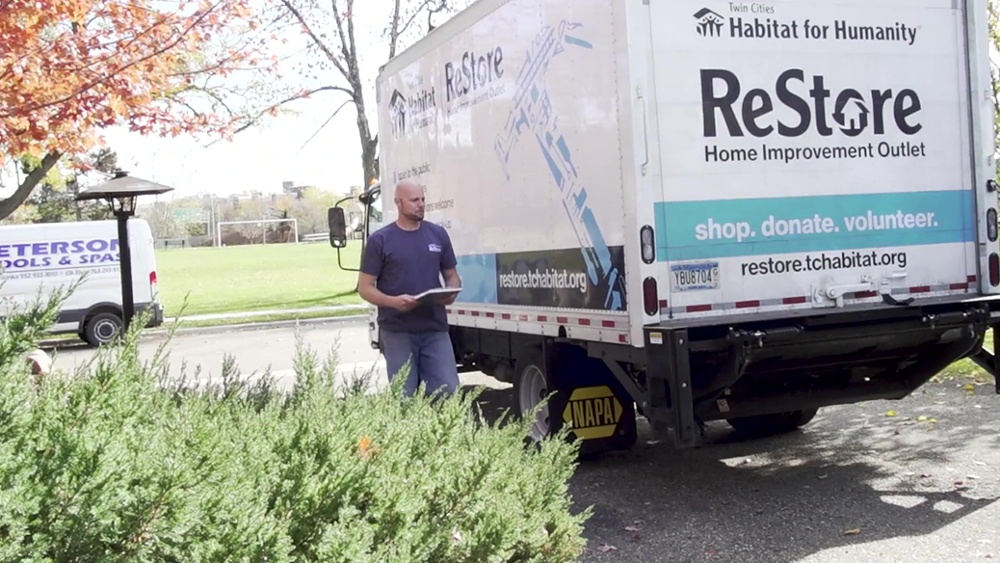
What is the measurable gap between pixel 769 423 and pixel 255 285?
32.2m

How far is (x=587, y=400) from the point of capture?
7.51 meters

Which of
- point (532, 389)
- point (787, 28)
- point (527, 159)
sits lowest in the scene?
point (532, 389)

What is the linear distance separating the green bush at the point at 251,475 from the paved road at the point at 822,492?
1.58 metres

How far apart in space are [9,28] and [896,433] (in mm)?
7152

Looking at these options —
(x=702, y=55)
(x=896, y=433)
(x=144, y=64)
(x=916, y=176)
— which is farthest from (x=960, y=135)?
(x=144, y=64)

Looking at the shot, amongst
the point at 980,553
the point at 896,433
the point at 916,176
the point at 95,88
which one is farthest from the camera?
the point at 95,88

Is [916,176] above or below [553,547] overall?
above

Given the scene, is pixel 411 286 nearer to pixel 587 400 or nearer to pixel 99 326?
pixel 587 400

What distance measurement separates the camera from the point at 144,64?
905 centimetres

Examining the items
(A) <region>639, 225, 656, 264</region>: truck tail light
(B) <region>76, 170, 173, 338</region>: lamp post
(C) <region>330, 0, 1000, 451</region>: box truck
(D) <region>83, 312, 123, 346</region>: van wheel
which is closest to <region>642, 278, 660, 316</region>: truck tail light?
(C) <region>330, 0, 1000, 451</region>: box truck

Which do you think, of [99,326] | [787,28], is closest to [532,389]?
[787,28]

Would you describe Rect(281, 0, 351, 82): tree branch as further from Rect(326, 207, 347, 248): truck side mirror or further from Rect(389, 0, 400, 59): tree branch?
Rect(326, 207, 347, 248): truck side mirror

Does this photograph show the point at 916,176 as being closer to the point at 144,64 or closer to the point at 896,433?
the point at 896,433

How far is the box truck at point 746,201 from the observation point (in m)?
6.17
